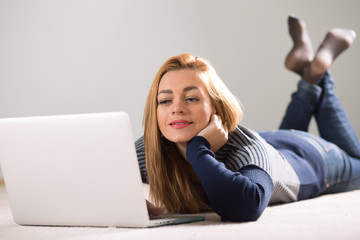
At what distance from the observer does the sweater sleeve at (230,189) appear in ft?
4.40

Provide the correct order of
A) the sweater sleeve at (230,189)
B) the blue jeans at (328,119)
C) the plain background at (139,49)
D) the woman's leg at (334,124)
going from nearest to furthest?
the sweater sleeve at (230,189) < the blue jeans at (328,119) < the woman's leg at (334,124) < the plain background at (139,49)

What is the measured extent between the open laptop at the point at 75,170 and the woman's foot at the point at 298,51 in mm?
1544

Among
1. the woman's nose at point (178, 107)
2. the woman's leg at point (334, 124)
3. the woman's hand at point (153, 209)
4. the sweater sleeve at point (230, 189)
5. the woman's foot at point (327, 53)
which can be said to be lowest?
the woman's leg at point (334, 124)

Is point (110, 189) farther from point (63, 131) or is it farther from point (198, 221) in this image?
point (198, 221)

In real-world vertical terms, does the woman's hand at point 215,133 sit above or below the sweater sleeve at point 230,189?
above

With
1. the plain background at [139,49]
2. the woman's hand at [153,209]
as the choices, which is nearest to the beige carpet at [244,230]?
the woman's hand at [153,209]

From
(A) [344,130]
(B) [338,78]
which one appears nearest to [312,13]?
(B) [338,78]

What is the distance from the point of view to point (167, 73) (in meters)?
1.58

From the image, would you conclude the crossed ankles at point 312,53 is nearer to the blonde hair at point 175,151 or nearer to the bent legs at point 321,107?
the bent legs at point 321,107

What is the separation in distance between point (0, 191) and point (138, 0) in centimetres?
199

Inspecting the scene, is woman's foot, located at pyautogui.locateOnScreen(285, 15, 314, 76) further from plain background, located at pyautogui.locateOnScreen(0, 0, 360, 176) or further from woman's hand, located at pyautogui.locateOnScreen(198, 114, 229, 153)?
plain background, located at pyautogui.locateOnScreen(0, 0, 360, 176)

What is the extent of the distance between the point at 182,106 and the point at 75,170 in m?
0.41

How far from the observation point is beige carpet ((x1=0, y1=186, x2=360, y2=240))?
115 centimetres

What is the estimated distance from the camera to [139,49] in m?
4.12
